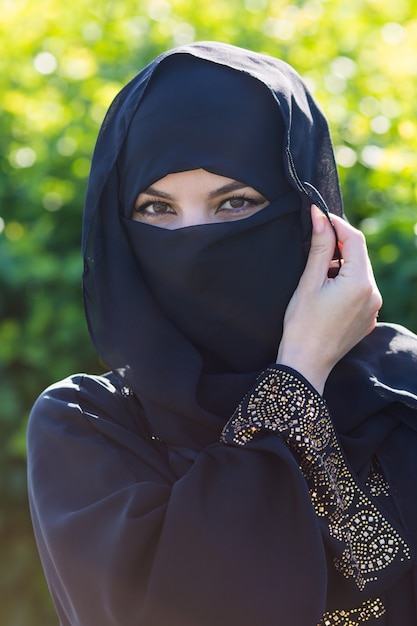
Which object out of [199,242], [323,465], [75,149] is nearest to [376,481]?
[323,465]

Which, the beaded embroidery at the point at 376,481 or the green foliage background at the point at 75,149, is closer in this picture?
the beaded embroidery at the point at 376,481

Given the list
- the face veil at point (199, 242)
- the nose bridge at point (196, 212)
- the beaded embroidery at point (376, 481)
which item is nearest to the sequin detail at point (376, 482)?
the beaded embroidery at point (376, 481)

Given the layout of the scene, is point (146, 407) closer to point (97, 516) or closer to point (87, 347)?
point (97, 516)

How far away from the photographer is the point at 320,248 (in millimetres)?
1858

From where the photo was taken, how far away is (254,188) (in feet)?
6.10

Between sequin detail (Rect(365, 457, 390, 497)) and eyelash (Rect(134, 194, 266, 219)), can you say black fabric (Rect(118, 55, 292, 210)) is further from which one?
sequin detail (Rect(365, 457, 390, 497))

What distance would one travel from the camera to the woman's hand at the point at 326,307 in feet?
5.89

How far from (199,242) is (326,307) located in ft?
0.86

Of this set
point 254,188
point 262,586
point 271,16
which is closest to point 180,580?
point 262,586

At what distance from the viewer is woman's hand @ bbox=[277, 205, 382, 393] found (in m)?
1.79

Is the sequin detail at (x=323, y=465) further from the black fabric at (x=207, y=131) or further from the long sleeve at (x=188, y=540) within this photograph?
the black fabric at (x=207, y=131)

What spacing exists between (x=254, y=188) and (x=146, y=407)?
0.46m

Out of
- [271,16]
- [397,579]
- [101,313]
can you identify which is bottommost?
[397,579]

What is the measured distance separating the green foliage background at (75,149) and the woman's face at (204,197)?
791 millimetres
